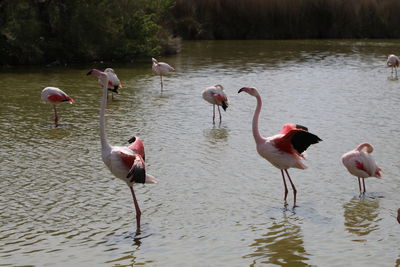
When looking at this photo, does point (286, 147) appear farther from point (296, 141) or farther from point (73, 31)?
point (73, 31)

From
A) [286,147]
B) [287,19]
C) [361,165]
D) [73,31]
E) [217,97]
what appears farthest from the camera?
[287,19]

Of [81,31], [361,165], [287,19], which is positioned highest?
[287,19]

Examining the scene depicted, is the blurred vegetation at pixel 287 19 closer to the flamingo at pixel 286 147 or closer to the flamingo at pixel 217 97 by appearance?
the flamingo at pixel 217 97

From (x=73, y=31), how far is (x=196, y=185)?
43.2 ft

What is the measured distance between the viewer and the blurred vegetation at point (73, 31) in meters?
19.2

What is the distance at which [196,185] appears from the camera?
7574 millimetres

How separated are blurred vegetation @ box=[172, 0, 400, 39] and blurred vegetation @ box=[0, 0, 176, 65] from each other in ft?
26.8

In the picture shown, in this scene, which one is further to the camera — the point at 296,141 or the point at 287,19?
the point at 287,19

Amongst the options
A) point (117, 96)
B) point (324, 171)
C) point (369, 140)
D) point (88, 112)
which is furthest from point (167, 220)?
point (117, 96)

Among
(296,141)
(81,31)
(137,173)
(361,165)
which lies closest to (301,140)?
(296,141)

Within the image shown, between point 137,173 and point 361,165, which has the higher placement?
point 137,173

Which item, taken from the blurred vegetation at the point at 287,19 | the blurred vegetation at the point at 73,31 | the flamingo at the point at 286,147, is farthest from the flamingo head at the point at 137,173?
the blurred vegetation at the point at 287,19

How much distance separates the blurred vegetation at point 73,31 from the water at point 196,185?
470 centimetres

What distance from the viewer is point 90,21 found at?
63.9ft
